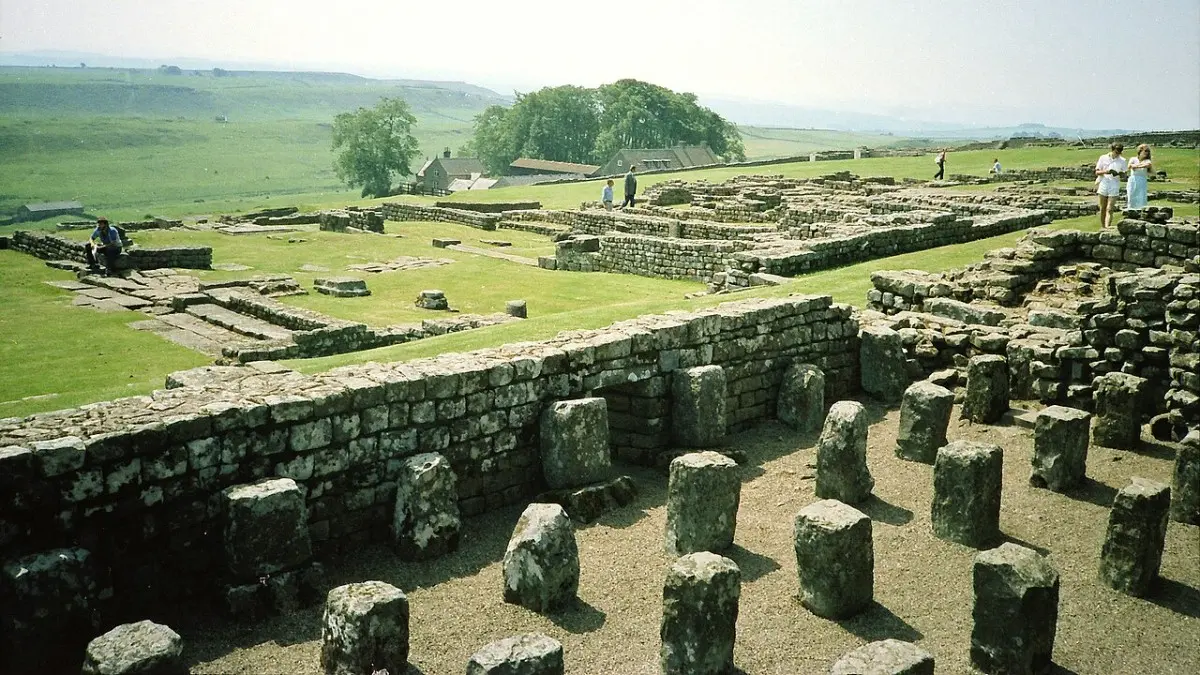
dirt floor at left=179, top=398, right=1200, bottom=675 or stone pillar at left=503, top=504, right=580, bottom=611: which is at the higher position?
stone pillar at left=503, top=504, right=580, bottom=611

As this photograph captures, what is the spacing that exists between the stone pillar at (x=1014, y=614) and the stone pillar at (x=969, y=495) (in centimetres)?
196

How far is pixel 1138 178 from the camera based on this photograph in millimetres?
19781

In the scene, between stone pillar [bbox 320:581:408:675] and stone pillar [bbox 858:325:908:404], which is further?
stone pillar [bbox 858:325:908:404]

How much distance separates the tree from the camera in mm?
107062

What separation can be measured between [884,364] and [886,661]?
27.2ft

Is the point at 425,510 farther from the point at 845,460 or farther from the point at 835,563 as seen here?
the point at 845,460

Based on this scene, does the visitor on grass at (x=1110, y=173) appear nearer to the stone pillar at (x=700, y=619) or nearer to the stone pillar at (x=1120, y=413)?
the stone pillar at (x=1120, y=413)

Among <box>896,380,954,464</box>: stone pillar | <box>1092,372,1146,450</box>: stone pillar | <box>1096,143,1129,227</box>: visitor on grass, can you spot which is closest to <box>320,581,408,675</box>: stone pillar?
<box>896,380,954,464</box>: stone pillar

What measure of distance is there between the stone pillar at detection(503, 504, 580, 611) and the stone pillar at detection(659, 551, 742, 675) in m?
1.24

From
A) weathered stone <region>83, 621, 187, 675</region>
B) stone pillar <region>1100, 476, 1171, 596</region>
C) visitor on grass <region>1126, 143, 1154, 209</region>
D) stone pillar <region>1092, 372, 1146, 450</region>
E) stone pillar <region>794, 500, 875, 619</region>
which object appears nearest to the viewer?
weathered stone <region>83, 621, 187, 675</region>

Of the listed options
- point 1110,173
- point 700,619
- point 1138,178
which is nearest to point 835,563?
point 700,619

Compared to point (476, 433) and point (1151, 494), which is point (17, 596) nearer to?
point (476, 433)

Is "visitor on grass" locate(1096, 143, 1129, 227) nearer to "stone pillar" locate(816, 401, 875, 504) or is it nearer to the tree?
"stone pillar" locate(816, 401, 875, 504)

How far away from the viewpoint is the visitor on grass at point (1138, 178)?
1966 cm
